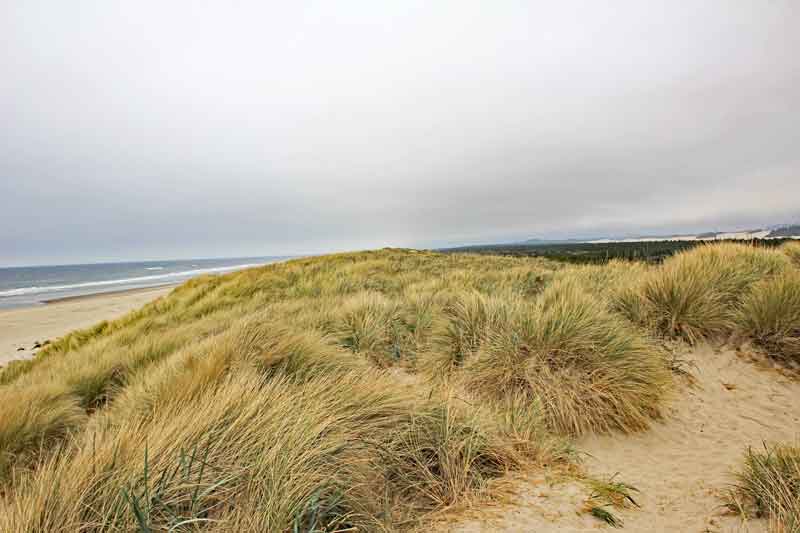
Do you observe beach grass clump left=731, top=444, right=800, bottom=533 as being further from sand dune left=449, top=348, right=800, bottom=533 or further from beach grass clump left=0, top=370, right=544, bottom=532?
beach grass clump left=0, top=370, right=544, bottom=532

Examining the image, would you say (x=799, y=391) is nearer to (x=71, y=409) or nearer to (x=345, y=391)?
(x=345, y=391)

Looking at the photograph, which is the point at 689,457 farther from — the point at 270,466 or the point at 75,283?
the point at 75,283

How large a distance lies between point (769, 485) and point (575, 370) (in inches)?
61.4

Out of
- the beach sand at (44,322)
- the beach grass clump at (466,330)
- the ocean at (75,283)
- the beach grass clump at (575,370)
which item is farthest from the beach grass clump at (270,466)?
the ocean at (75,283)

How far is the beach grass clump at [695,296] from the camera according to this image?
462 centimetres

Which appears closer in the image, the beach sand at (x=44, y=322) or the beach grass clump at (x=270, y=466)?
the beach grass clump at (x=270, y=466)

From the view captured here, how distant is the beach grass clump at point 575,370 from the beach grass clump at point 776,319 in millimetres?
1738

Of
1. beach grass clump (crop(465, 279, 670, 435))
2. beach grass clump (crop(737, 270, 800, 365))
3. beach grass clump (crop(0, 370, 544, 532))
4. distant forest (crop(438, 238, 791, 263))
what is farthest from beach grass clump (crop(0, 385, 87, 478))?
distant forest (crop(438, 238, 791, 263))

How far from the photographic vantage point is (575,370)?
334 cm

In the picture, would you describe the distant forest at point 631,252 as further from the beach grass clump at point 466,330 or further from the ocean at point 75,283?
the ocean at point 75,283

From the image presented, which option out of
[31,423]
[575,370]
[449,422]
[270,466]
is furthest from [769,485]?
[31,423]

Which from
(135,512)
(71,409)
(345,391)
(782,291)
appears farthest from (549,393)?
(71,409)

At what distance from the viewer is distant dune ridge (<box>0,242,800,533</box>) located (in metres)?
1.53

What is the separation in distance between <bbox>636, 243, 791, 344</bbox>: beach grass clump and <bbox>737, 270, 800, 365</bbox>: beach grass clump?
21 cm
